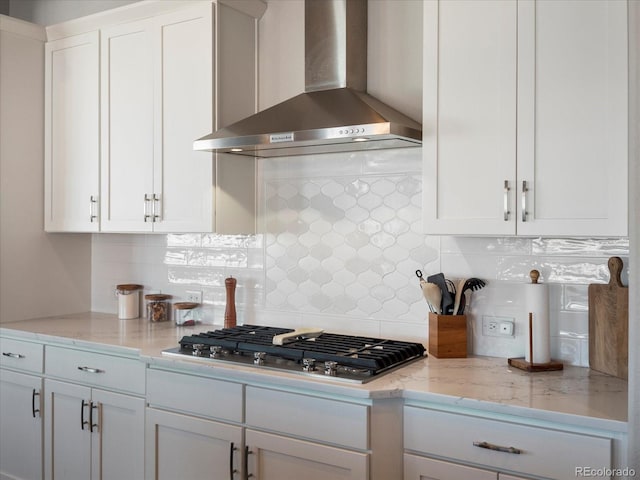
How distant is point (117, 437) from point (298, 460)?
1042mm

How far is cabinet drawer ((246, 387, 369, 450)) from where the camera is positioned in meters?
2.19

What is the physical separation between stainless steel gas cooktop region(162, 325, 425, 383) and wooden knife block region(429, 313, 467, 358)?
2.9 inches

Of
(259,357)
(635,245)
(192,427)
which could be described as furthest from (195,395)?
(635,245)

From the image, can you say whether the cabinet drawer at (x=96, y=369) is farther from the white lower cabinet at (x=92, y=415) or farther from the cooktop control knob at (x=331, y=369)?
the cooktop control knob at (x=331, y=369)

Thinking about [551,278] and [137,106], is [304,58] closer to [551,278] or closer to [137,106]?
[137,106]

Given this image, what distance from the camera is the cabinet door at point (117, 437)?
284 centimetres

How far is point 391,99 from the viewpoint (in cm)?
292

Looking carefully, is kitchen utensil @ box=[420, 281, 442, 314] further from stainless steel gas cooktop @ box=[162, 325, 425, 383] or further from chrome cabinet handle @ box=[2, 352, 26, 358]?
chrome cabinet handle @ box=[2, 352, 26, 358]

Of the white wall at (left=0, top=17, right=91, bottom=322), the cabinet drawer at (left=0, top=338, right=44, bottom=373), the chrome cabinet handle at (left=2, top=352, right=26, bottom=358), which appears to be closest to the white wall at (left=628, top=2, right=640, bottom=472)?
the cabinet drawer at (left=0, top=338, right=44, bottom=373)

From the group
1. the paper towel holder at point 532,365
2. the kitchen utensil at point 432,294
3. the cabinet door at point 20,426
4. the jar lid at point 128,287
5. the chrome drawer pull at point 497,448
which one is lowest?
the cabinet door at point 20,426

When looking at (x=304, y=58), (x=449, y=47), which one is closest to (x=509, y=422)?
(x=449, y=47)

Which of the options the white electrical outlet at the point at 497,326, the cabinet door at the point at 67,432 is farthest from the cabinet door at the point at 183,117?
the white electrical outlet at the point at 497,326

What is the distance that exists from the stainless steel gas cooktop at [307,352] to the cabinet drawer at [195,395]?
3.7 inches

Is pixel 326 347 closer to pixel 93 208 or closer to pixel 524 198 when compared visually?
pixel 524 198
